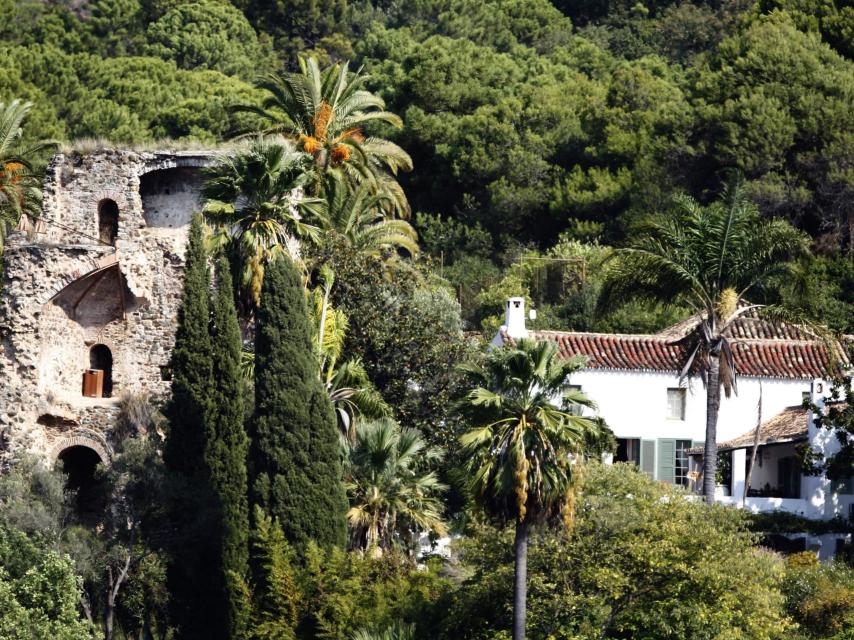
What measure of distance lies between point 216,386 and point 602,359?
1189cm

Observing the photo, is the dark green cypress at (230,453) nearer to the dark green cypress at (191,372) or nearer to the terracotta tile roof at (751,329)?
the dark green cypress at (191,372)

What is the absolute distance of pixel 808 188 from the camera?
6544cm

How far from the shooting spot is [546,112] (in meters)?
76.6

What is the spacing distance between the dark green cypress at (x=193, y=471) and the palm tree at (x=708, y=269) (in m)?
8.76

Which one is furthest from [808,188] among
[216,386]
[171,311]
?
[216,386]

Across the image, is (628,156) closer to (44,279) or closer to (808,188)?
(808,188)

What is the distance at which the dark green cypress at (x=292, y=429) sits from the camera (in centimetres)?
3884

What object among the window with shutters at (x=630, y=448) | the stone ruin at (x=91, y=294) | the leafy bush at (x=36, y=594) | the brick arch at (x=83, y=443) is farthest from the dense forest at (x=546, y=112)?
the leafy bush at (x=36, y=594)

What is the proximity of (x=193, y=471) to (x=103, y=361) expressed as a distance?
884 cm

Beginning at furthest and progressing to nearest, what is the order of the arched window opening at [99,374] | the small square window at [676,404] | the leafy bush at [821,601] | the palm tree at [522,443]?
1. the small square window at [676,404]
2. the arched window opening at [99,374]
3. the leafy bush at [821,601]
4. the palm tree at [522,443]

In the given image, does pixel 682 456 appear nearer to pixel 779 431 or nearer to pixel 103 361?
pixel 779 431

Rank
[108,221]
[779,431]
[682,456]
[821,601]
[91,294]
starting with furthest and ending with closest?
[682,456] < [108,221] < [91,294] < [779,431] < [821,601]

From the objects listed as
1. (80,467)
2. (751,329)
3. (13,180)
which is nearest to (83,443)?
(80,467)

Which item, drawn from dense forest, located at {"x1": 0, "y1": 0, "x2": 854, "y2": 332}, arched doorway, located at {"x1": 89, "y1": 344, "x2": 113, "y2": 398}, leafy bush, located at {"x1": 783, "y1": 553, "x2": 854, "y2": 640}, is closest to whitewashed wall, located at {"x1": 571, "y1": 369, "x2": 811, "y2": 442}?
dense forest, located at {"x1": 0, "y1": 0, "x2": 854, "y2": 332}
